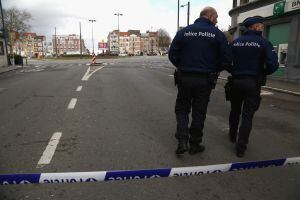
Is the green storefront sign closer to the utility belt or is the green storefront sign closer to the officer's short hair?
the officer's short hair

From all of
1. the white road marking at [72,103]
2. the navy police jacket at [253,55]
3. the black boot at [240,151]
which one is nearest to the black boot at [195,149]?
the black boot at [240,151]

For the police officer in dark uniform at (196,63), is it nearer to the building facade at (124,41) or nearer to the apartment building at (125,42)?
the building facade at (124,41)

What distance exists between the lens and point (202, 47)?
4.98 meters

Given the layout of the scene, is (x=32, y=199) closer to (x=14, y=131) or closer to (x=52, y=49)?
(x=14, y=131)

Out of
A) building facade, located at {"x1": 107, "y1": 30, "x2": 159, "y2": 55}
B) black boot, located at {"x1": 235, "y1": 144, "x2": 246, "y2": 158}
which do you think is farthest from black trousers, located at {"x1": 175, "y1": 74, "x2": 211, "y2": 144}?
building facade, located at {"x1": 107, "y1": 30, "x2": 159, "y2": 55}

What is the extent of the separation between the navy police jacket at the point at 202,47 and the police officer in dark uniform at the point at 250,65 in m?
0.28

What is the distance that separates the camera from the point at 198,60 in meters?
4.99

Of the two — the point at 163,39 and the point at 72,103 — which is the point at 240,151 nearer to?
the point at 72,103

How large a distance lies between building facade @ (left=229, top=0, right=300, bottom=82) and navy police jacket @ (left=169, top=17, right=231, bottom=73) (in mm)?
13773

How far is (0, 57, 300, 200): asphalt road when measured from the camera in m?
3.93

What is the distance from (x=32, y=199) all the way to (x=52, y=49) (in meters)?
188

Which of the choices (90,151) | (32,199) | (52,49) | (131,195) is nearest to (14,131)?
(90,151)

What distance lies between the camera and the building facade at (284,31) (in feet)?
57.6

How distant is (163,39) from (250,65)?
129465mm
